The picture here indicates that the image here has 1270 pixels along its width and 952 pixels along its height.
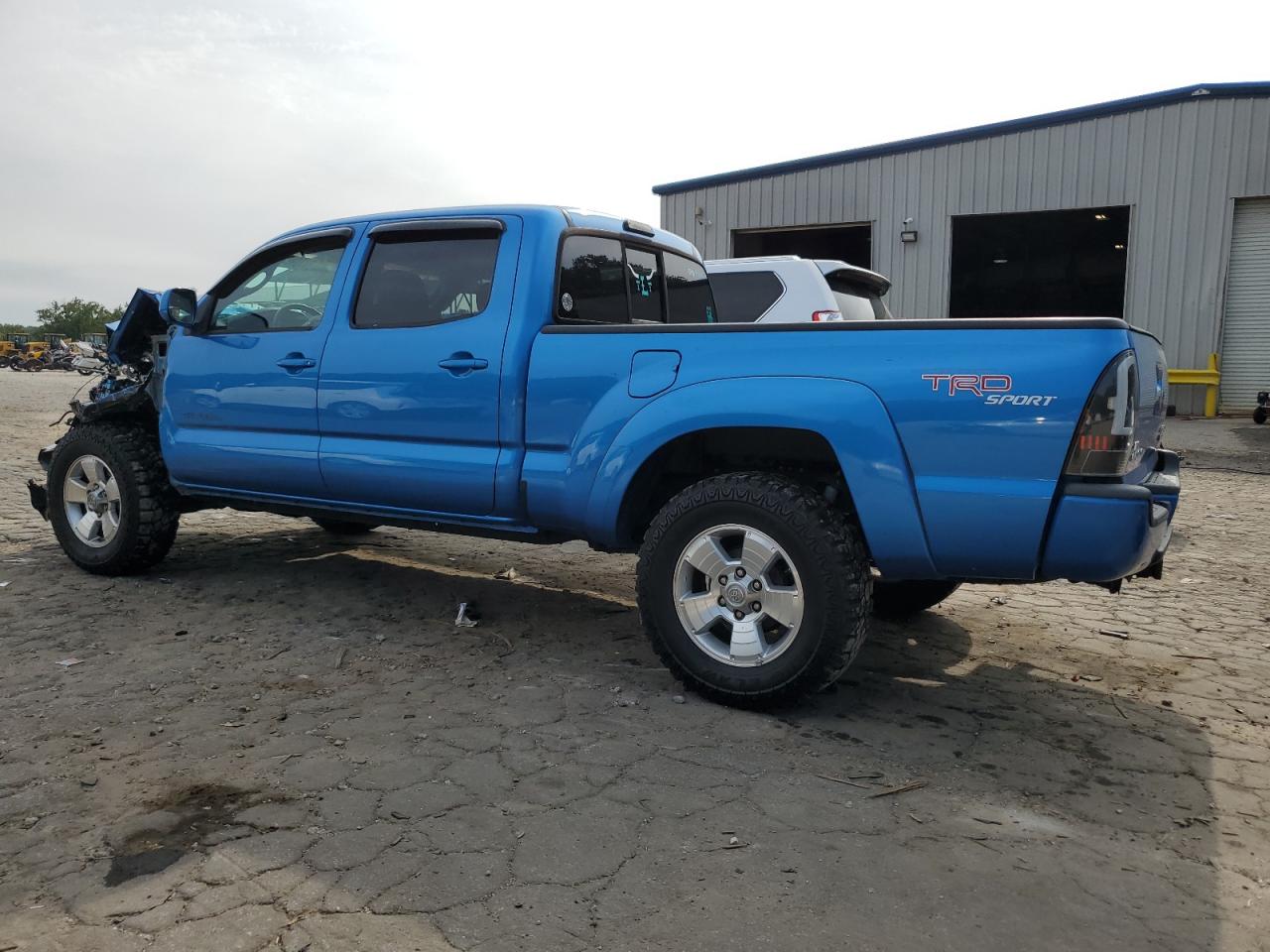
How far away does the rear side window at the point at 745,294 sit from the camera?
8.29m

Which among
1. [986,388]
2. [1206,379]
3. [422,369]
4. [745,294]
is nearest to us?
[986,388]

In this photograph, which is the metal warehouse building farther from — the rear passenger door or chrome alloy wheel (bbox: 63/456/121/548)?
chrome alloy wheel (bbox: 63/456/121/548)

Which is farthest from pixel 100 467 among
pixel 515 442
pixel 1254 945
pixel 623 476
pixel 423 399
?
pixel 1254 945

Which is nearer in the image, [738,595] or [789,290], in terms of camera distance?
[738,595]

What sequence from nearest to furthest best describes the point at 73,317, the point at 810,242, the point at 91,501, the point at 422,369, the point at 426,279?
the point at 422,369, the point at 426,279, the point at 91,501, the point at 810,242, the point at 73,317

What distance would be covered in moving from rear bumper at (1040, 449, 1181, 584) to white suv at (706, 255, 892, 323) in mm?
5060

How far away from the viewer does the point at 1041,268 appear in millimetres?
24359

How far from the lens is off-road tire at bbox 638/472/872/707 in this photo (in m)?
3.38

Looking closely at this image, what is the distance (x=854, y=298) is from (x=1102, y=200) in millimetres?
9873

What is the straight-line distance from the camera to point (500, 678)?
13.0 feet

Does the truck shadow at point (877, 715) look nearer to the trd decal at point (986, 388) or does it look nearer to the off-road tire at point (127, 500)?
the off-road tire at point (127, 500)

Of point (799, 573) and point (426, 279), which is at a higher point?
point (426, 279)

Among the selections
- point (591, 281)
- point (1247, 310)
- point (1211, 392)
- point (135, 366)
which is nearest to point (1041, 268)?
point (1247, 310)

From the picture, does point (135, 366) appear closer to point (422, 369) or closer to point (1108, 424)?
point (422, 369)
